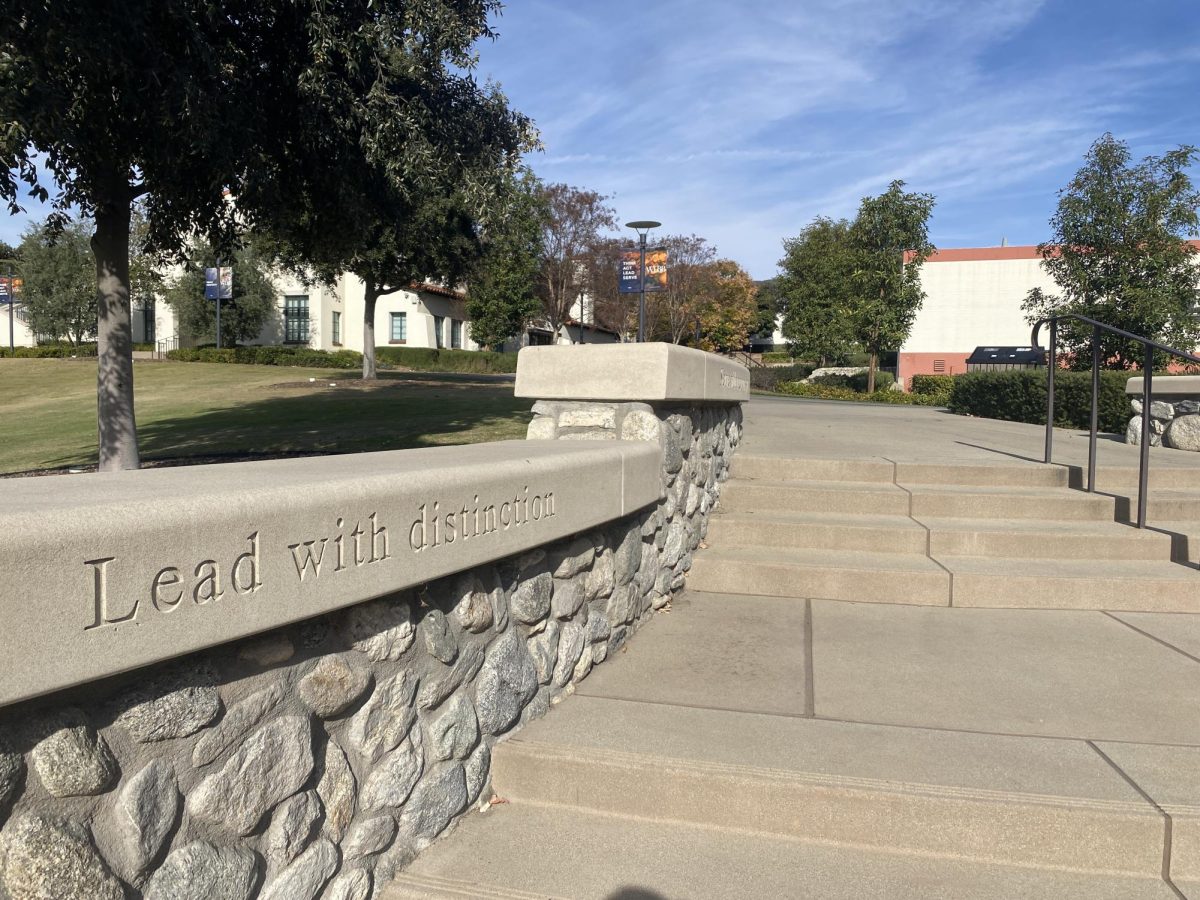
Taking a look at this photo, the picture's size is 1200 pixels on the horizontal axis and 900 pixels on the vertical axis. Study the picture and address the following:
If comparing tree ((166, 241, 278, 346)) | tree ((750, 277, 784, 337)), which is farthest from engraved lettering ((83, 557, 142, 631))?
tree ((750, 277, 784, 337))

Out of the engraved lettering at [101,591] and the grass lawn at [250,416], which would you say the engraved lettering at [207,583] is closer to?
the engraved lettering at [101,591]

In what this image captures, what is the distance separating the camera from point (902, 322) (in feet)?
90.6

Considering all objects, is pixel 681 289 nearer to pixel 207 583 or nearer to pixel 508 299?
pixel 508 299

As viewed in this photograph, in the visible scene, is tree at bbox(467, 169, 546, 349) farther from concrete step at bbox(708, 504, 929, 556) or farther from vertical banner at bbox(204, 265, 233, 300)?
concrete step at bbox(708, 504, 929, 556)

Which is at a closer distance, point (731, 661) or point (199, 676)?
point (199, 676)

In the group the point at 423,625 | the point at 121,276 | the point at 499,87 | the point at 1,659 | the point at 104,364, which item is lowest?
the point at 423,625

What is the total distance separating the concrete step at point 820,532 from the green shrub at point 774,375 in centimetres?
3029

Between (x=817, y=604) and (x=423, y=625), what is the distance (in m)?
2.92

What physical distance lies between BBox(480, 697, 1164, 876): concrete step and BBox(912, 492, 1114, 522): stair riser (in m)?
2.96

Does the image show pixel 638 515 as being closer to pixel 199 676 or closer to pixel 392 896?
pixel 392 896

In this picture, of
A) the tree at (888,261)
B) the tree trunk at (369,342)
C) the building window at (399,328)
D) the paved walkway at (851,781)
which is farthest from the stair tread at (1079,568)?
the building window at (399,328)

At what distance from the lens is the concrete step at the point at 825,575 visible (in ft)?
15.9

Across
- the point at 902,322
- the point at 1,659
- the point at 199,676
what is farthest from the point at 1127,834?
the point at 902,322

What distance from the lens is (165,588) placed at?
1.70 metres
